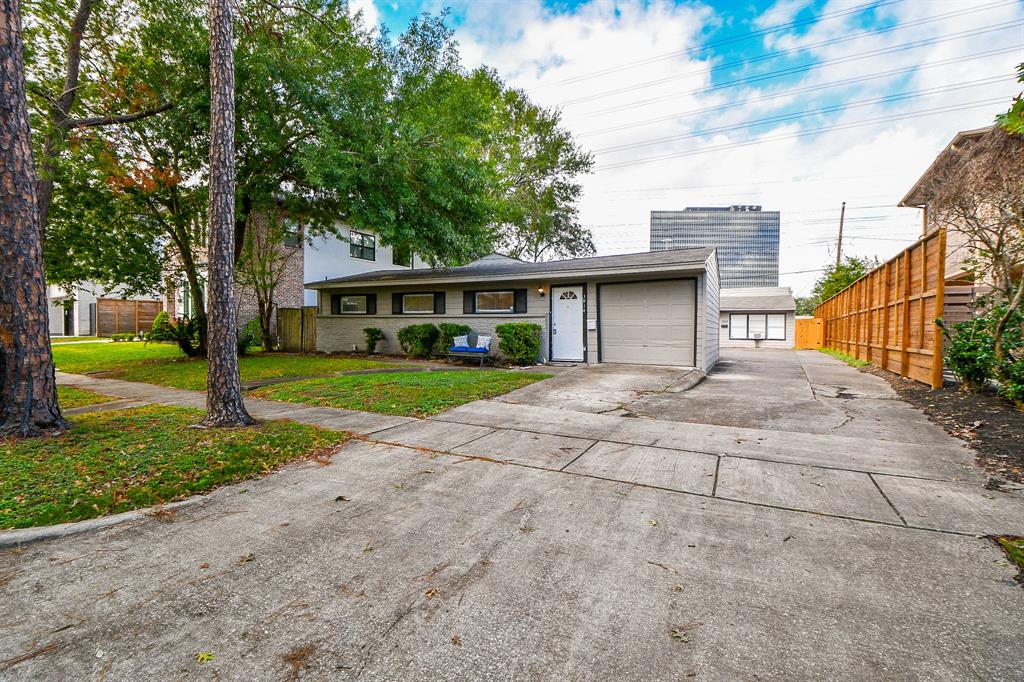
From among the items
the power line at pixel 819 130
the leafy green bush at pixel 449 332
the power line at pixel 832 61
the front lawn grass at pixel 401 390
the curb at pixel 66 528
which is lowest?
the curb at pixel 66 528

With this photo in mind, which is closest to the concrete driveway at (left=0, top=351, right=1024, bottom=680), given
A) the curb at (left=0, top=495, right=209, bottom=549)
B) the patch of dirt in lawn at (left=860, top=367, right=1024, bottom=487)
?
the curb at (left=0, top=495, right=209, bottom=549)

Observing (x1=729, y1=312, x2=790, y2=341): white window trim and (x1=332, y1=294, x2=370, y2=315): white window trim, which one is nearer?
(x1=332, y1=294, x2=370, y2=315): white window trim

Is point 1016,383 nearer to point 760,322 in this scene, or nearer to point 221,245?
point 221,245

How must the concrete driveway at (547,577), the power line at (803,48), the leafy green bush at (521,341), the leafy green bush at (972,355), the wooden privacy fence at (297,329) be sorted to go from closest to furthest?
the concrete driveway at (547,577) → the leafy green bush at (972,355) → the power line at (803,48) → the leafy green bush at (521,341) → the wooden privacy fence at (297,329)

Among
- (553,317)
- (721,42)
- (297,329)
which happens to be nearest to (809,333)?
(721,42)

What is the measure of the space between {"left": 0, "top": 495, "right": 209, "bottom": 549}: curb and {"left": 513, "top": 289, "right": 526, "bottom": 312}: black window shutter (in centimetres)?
1033

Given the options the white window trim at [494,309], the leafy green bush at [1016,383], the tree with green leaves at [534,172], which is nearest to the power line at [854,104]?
the tree with green leaves at [534,172]

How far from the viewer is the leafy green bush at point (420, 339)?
13.5 metres

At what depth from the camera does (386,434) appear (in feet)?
16.2

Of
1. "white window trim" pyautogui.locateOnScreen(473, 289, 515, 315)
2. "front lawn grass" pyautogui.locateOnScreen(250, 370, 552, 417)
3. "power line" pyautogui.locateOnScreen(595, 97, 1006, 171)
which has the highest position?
"power line" pyautogui.locateOnScreen(595, 97, 1006, 171)

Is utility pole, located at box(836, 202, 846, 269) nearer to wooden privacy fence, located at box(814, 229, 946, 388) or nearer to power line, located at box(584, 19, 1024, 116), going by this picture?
power line, located at box(584, 19, 1024, 116)

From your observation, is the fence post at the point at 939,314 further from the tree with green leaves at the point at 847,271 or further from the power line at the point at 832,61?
the tree with green leaves at the point at 847,271

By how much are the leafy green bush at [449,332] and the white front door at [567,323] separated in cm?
274

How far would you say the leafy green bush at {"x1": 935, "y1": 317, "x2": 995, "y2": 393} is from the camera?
19.9ft
